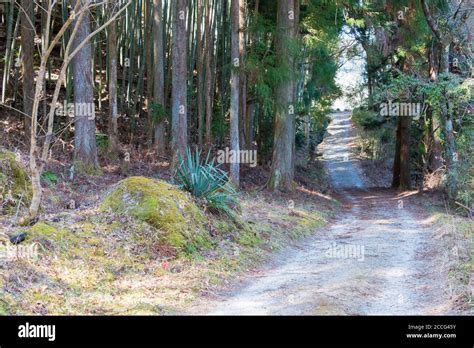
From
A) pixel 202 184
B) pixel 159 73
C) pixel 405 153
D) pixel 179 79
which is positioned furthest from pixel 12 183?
pixel 405 153

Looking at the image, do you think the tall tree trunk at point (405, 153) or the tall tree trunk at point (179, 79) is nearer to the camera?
the tall tree trunk at point (179, 79)

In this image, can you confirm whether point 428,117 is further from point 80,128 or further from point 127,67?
point 80,128

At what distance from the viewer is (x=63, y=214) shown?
26.9ft

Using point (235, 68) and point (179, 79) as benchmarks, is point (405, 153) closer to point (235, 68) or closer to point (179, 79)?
point (235, 68)

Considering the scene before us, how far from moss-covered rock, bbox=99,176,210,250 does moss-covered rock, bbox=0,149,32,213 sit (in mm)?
1214

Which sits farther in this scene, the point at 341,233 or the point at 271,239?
the point at 341,233

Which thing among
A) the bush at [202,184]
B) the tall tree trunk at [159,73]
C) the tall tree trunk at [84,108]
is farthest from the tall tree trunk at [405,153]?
the bush at [202,184]

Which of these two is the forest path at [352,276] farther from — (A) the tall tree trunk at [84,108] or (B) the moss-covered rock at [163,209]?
(A) the tall tree trunk at [84,108]

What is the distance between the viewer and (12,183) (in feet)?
27.8

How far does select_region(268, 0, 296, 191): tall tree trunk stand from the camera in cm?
1609

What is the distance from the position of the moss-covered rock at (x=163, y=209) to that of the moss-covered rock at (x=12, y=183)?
1.21 metres

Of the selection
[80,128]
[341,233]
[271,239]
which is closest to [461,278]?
[271,239]

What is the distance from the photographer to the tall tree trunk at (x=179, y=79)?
13969 mm
